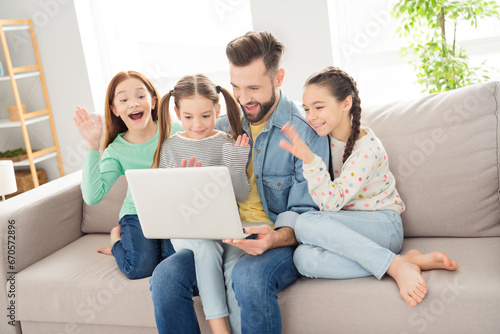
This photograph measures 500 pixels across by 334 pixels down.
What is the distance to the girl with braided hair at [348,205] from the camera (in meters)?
1.54

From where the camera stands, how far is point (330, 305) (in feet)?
5.08

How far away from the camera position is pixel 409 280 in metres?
1.46

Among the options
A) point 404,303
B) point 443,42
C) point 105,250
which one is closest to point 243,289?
point 404,303

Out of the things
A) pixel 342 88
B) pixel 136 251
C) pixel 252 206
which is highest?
pixel 342 88

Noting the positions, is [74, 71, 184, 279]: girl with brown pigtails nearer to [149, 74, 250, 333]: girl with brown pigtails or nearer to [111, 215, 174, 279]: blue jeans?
[111, 215, 174, 279]: blue jeans

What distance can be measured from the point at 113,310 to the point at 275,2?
2.08 m

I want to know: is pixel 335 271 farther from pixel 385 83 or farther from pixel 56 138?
pixel 56 138

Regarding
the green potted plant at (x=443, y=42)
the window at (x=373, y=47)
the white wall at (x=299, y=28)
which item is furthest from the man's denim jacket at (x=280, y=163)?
the window at (x=373, y=47)

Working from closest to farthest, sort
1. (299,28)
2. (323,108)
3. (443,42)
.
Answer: (323,108) → (443,42) → (299,28)

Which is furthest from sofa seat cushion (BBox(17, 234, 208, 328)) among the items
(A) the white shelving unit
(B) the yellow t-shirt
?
(A) the white shelving unit

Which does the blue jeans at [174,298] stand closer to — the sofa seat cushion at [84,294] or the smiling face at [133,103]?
the sofa seat cushion at [84,294]

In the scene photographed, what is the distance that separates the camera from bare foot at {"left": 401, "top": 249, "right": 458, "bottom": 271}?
1.51 meters

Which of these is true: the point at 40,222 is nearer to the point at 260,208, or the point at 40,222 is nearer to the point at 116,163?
the point at 116,163

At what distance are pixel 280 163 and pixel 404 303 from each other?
0.61 meters
